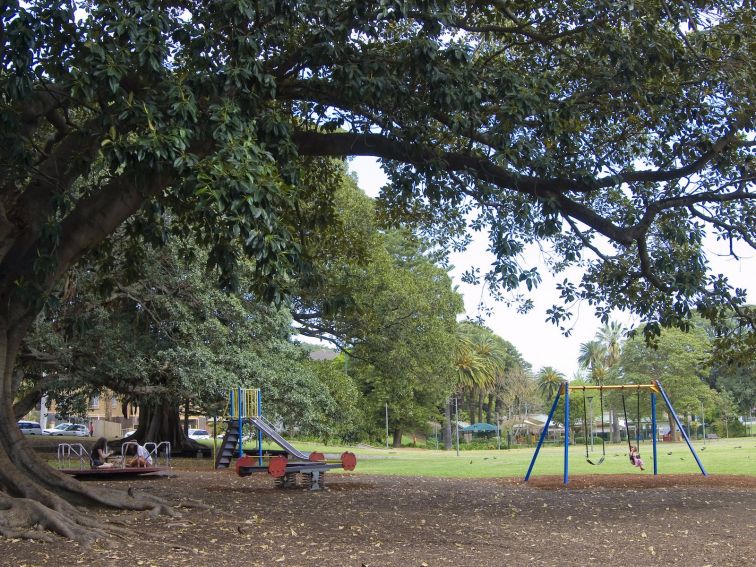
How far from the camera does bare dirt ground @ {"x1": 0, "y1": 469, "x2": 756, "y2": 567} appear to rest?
765 centimetres

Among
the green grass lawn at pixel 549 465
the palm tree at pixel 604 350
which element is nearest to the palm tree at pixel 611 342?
the palm tree at pixel 604 350

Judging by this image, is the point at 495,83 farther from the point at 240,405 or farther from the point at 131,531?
the point at 240,405

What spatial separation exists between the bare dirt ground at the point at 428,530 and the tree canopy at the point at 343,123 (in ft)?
3.65

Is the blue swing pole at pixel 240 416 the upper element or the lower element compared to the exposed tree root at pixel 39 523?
upper

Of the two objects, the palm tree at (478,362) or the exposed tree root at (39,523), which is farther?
the palm tree at (478,362)

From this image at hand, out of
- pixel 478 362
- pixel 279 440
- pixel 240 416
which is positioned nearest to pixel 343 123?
pixel 279 440

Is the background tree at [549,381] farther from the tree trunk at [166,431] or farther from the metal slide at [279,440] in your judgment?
the metal slide at [279,440]

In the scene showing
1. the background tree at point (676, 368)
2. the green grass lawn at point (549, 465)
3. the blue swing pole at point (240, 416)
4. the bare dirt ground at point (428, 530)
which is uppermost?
the background tree at point (676, 368)

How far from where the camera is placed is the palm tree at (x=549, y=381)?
76.2 m

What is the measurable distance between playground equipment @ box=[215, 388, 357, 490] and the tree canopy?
16.5 ft

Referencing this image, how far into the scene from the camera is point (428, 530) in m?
9.40

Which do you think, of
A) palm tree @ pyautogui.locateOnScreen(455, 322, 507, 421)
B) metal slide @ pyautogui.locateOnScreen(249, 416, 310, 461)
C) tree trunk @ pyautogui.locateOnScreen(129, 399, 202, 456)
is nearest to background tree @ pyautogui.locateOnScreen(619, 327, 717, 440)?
palm tree @ pyautogui.locateOnScreen(455, 322, 507, 421)

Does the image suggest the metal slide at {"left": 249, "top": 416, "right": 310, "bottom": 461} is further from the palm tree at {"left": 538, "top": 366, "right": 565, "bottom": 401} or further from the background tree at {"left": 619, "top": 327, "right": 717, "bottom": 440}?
the palm tree at {"left": 538, "top": 366, "right": 565, "bottom": 401}

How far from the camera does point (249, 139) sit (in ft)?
24.8
